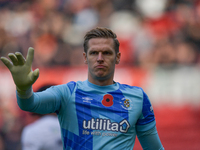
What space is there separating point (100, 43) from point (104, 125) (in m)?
0.71

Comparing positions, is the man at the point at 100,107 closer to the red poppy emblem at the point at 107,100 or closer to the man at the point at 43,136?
the red poppy emblem at the point at 107,100

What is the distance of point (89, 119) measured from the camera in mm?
2340

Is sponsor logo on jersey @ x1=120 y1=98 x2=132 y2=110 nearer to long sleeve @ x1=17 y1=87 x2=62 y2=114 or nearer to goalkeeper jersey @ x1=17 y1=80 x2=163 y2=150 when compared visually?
goalkeeper jersey @ x1=17 y1=80 x2=163 y2=150

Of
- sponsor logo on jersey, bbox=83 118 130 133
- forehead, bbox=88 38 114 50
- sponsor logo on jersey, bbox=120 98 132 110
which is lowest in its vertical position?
sponsor logo on jersey, bbox=83 118 130 133

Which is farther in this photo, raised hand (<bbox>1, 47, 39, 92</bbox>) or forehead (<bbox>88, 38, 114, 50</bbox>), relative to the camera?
forehead (<bbox>88, 38, 114, 50</bbox>)

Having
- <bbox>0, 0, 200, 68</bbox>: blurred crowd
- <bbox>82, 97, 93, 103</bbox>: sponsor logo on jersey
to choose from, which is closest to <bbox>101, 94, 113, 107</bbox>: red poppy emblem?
<bbox>82, 97, 93, 103</bbox>: sponsor logo on jersey

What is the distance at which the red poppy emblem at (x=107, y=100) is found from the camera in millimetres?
2418

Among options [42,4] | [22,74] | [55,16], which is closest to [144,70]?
[55,16]

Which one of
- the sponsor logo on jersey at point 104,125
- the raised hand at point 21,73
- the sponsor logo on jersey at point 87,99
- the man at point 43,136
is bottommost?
the man at point 43,136

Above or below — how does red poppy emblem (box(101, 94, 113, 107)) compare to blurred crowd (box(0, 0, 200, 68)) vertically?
below

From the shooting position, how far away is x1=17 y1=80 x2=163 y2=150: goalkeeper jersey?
230 centimetres

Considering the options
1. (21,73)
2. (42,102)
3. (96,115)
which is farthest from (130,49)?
(21,73)

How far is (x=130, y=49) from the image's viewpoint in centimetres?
814

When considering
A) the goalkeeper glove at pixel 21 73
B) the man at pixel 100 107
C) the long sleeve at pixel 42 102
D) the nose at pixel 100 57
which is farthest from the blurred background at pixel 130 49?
the goalkeeper glove at pixel 21 73
